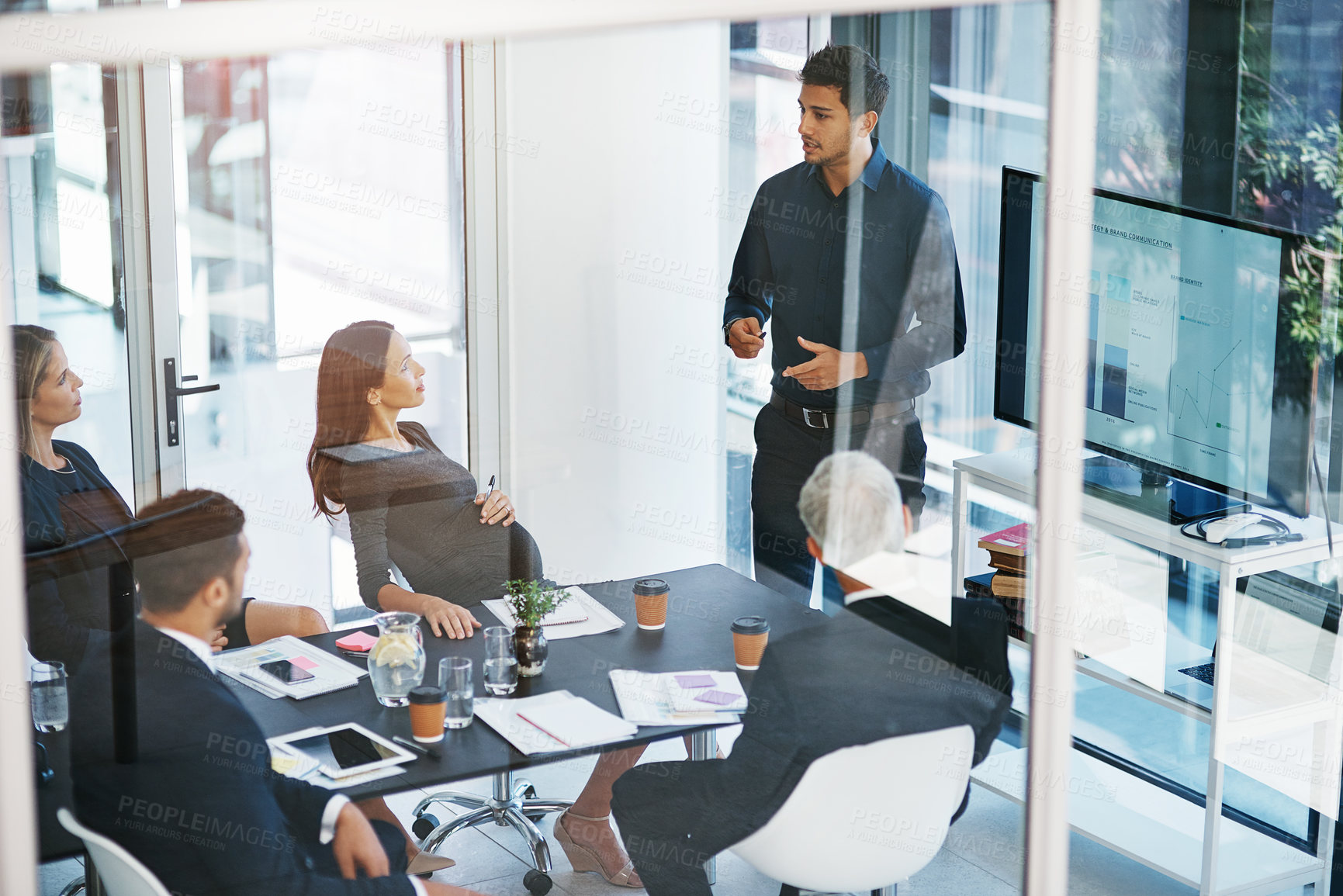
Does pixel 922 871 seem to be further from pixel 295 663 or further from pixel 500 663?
pixel 295 663

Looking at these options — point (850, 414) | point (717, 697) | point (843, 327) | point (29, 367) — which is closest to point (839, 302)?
point (843, 327)

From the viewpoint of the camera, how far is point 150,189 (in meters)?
3.30

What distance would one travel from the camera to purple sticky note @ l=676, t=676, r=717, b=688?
2.41 metres

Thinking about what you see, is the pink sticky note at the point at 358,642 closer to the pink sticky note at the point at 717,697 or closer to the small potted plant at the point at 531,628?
the small potted plant at the point at 531,628

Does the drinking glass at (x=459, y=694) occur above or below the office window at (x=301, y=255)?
below

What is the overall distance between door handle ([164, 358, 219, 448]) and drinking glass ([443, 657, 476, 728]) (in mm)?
1587

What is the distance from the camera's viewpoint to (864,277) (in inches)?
128

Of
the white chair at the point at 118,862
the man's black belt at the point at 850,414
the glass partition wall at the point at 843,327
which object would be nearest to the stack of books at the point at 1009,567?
the glass partition wall at the point at 843,327

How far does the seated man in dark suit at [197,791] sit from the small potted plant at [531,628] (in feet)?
1.33

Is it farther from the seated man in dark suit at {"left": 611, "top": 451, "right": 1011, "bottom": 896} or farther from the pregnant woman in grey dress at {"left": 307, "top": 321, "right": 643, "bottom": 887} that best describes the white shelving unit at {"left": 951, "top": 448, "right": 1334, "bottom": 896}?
the pregnant woman in grey dress at {"left": 307, "top": 321, "right": 643, "bottom": 887}

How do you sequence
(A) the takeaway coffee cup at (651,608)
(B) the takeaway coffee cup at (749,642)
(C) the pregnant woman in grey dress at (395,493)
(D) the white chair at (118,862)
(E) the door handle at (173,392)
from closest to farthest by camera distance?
(D) the white chair at (118,862) < (B) the takeaway coffee cup at (749,642) < (A) the takeaway coffee cup at (651,608) < (C) the pregnant woman in grey dress at (395,493) < (E) the door handle at (173,392)

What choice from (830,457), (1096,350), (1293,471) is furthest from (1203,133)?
(830,457)

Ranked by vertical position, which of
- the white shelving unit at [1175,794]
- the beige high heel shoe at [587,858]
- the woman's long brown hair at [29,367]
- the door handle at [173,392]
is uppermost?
the woman's long brown hair at [29,367]

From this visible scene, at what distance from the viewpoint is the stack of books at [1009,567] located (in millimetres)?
2314
